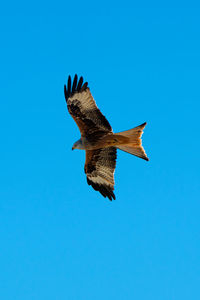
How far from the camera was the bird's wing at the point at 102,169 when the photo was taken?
460 inches

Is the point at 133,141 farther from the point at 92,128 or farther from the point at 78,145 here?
the point at 78,145

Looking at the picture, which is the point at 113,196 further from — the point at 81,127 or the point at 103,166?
the point at 81,127

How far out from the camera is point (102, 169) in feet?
39.1

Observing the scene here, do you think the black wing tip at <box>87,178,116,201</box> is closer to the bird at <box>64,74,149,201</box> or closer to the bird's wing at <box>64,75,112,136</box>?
the bird at <box>64,74,149,201</box>

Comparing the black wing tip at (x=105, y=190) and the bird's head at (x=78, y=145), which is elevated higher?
the bird's head at (x=78, y=145)

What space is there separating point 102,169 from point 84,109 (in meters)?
1.87

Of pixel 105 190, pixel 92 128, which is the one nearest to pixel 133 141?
pixel 92 128

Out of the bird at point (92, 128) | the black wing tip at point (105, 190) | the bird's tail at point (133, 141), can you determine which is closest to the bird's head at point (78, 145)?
the bird at point (92, 128)

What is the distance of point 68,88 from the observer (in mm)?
10883

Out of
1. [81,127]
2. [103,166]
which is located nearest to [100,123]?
[81,127]

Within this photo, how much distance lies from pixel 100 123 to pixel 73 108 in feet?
2.42

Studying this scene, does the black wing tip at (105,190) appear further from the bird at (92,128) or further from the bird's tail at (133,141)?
the bird's tail at (133,141)

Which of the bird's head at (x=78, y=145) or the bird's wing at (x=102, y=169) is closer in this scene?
the bird's head at (x=78, y=145)

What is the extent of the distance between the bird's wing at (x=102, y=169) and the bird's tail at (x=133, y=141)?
3.00ft
